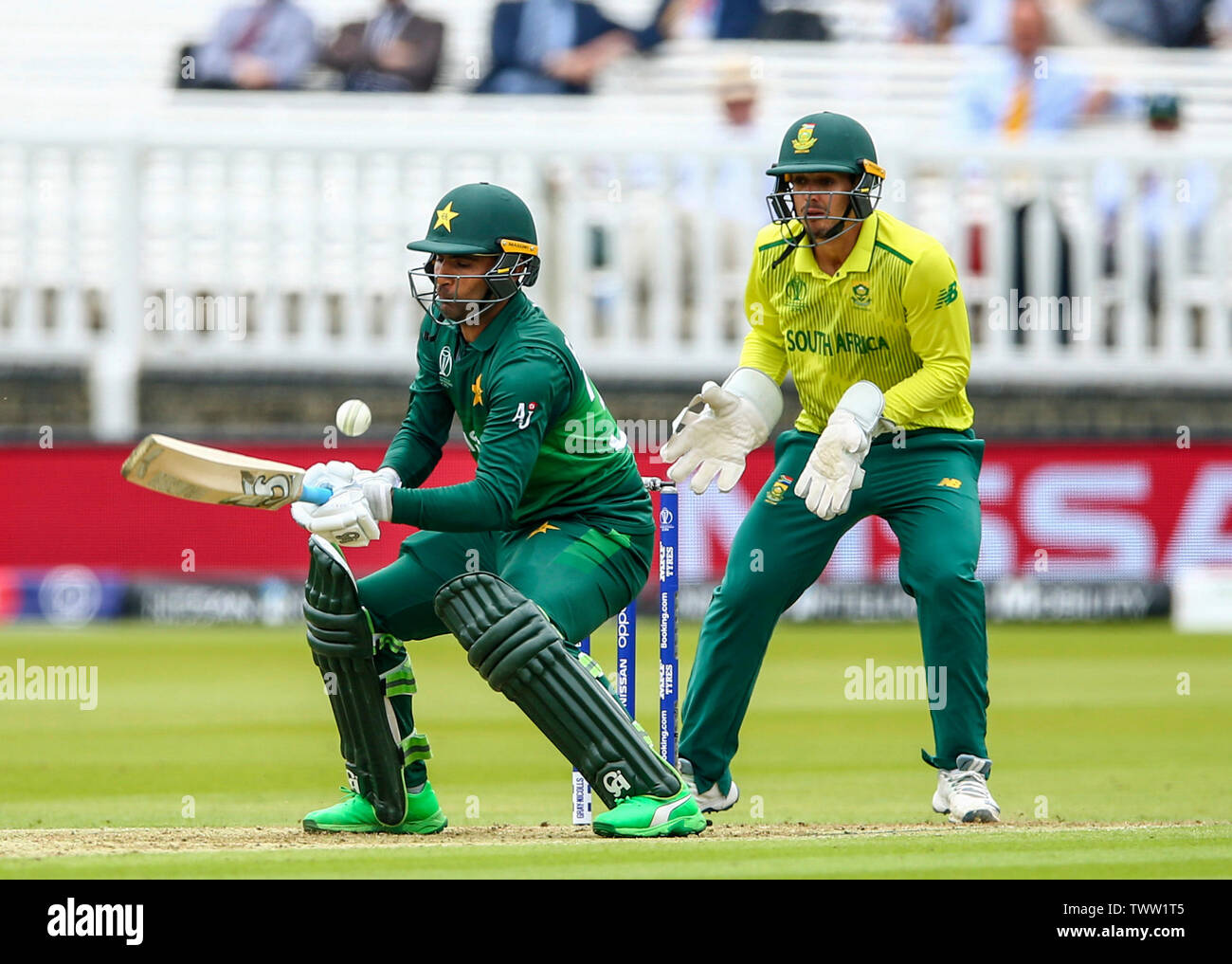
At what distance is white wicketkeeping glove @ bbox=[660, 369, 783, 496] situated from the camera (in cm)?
684

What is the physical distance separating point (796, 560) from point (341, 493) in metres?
1.64

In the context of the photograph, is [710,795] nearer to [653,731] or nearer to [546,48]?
[653,731]

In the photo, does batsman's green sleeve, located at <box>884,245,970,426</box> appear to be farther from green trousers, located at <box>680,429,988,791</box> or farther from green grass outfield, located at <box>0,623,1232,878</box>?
green grass outfield, located at <box>0,623,1232,878</box>

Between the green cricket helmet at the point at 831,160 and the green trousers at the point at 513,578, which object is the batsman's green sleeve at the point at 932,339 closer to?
the green cricket helmet at the point at 831,160

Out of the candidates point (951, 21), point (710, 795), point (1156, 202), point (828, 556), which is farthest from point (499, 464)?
point (951, 21)

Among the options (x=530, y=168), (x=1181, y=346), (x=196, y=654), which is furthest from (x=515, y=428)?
(x=1181, y=346)

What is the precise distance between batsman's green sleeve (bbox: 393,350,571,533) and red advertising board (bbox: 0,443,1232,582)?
768 cm

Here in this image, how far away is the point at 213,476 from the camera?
5.66 meters

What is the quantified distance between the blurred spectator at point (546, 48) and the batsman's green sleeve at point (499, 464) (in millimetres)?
10249

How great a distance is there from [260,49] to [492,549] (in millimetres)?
10599

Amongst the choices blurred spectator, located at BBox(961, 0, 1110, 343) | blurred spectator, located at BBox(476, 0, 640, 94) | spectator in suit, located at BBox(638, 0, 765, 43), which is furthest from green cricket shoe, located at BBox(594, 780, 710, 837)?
spectator in suit, located at BBox(638, 0, 765, 43)

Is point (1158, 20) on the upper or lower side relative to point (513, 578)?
upper

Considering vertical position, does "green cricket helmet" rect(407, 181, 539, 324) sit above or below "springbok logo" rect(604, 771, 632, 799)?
above

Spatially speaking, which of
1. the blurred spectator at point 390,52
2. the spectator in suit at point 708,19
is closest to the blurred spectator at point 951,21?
the spectator in suit at point 708,19
